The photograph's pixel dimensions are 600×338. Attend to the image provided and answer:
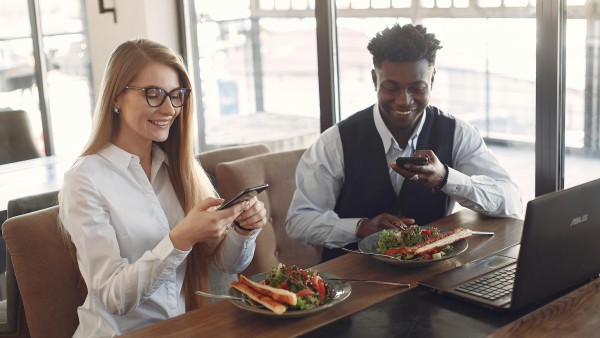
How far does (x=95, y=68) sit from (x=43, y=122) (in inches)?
20.0

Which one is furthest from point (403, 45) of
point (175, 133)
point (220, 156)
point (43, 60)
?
point (43, 60)

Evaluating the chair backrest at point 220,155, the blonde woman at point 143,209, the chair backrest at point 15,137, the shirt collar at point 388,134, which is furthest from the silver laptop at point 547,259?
the chair backrest at point 15,137

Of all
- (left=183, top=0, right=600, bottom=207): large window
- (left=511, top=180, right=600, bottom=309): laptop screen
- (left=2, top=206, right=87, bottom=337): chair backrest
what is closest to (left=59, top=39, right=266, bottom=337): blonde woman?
(left=2, top=206, right=87, bottom=337): chair backrest

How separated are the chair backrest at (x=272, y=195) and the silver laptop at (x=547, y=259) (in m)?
0.95

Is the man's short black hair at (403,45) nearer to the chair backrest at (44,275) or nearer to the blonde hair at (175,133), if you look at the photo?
the blonde hair at (175,133)

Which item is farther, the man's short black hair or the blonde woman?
the man's short black hair

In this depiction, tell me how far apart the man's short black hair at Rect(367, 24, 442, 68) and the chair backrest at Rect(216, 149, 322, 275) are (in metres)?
0.56

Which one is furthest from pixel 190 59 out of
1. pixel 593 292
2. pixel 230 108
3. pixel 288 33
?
pixel 593 292

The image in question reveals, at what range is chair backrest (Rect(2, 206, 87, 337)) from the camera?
2047 millimetres

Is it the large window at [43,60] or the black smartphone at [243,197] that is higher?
the large window at [43,60]

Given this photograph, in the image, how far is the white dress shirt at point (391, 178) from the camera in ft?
7.57

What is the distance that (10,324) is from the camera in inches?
93.7

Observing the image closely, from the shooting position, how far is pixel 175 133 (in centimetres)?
215

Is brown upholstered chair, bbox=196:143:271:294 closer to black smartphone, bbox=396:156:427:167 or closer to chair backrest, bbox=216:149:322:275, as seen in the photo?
chair backrest, bbox=216:149:322:275
